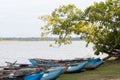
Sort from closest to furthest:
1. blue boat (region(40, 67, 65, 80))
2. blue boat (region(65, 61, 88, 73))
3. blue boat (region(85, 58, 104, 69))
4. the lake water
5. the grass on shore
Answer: blue boat (region(40, 67, 65, 80)) < the grass on shore < blue boat (region(65, 61, 88, 73)) < blue boat (region(85, 58, 104, 69)) < the lake water

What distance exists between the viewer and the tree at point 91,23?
28.5 m

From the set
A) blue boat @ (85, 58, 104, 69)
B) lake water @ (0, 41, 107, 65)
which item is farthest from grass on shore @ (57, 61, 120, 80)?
lake water @ (0, 41, 107, 65)

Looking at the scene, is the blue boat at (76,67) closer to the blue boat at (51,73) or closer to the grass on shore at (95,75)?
the grass on shore at (95,75)

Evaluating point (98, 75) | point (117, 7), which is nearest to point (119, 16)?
point (117, 7)

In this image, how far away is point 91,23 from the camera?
2909cm

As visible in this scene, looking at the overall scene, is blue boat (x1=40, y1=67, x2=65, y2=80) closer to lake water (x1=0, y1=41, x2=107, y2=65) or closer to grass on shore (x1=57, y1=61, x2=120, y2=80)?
grass on shore (x1=57, y1=61, x2=120, y2=80)

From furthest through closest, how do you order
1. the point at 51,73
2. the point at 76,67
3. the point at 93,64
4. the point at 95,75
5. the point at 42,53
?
1. the point at 42,53
2. the point at 93,64
3. the point at 76,67
4. the point at 95,75
5. the point at 51,73

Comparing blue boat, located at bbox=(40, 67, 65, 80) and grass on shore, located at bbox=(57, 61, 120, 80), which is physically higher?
blue boat, located at bbox=(40, 67, 65, 80)

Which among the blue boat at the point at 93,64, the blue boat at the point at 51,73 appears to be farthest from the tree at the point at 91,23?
the blue boat at the point at 51,73

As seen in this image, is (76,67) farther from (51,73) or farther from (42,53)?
(42,53)

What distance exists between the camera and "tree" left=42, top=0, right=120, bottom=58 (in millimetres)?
28484

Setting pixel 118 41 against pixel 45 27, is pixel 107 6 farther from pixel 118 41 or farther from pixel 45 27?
pixel 45 27

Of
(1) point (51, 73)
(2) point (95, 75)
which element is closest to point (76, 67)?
(2) point (95, 75)

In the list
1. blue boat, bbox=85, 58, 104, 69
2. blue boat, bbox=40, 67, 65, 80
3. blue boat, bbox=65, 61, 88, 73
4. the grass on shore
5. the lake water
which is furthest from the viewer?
the lake water
